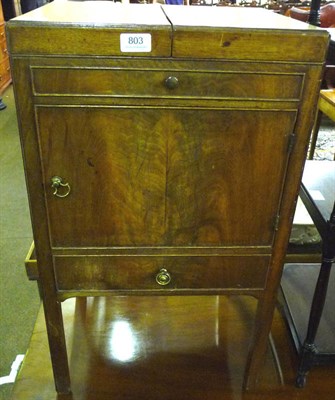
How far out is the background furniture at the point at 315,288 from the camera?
36.1 inches

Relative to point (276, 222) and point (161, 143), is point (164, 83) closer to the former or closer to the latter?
point (161, 143)

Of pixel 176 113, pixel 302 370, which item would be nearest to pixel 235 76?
pixel 176 113

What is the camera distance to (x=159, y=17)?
2.39 feet

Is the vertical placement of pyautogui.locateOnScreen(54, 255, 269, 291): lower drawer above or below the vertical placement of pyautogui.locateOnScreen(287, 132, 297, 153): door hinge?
below

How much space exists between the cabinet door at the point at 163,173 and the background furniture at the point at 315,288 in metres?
0.19

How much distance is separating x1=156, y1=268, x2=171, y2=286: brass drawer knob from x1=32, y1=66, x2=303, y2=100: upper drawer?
358mm

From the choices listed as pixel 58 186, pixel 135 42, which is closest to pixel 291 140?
pixel 135 42

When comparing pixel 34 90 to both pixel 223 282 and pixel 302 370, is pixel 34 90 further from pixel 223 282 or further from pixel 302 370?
pixel 302 370

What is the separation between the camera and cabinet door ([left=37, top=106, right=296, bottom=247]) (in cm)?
70

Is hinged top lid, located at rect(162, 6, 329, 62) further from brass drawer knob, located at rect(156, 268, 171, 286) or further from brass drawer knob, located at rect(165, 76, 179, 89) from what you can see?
brass drawer knob, located at rect(156, 268, 171, 286)

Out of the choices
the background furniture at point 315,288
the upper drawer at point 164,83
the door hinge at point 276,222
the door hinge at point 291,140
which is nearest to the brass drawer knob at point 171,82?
the upper drawer at point 164,83

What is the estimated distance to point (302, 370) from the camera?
1.02 meters

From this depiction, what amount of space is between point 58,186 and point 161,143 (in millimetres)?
202

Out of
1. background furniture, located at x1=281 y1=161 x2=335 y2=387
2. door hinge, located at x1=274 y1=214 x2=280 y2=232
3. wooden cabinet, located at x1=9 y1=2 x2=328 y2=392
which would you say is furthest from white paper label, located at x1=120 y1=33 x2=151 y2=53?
background furniture, located at x1=281 y1=161 x2=335 y2=387
